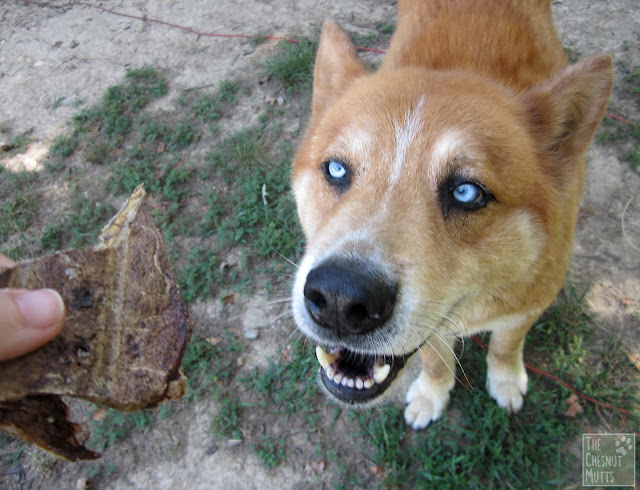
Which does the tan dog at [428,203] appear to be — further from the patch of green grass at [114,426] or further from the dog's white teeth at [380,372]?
the patch of green grass at [114,426]

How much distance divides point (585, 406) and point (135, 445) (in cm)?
317

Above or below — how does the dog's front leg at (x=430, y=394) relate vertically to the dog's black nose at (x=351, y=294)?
below

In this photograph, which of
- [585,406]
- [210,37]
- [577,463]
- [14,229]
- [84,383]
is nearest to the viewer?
[84,383]

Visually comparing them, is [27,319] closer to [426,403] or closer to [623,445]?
[426,403]

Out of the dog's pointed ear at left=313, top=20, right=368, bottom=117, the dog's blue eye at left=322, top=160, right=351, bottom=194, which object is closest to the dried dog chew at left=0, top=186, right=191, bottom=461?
the dog's blue eye at left=322, top=160, right=351, bottom=194

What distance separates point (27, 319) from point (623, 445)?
11.2 feet

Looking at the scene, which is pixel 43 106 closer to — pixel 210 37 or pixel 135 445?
pixel 210 37

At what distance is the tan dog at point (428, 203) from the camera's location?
171cm

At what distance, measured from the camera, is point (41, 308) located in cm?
143

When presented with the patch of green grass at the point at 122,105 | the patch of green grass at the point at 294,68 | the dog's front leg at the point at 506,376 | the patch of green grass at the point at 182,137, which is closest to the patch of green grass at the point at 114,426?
the dog's front leg at the point at 506,376

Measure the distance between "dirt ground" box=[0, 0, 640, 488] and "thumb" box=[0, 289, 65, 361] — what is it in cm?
204

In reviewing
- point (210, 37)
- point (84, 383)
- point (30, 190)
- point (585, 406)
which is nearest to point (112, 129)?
point (30, 190)

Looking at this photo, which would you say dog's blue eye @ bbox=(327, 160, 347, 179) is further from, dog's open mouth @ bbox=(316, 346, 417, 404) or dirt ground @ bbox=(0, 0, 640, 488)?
dirt ground @ bbox=(0, 0, 640, 488)

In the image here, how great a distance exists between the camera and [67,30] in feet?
21.6
